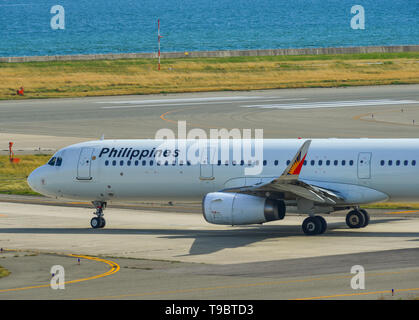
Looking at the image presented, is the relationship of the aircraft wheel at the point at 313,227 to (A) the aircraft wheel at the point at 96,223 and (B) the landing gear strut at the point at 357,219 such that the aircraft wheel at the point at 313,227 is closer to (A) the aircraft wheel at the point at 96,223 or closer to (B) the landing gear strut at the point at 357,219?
(B) the landing gear strut at the point at 357,219

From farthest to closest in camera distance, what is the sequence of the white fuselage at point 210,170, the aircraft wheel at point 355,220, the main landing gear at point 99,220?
the main landing gear at point 99,220, the aircraft wheel at point 355,220, the white fuselage at point 210,170

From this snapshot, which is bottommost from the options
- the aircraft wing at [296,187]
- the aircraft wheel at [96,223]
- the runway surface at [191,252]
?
the runway surface at [191,252]

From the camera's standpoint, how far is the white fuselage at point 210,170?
3916 cm

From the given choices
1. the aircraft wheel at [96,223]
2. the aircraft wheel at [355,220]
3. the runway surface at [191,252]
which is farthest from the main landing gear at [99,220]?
the aircraft wheel at [355,220]

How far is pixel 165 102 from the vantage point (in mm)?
97500

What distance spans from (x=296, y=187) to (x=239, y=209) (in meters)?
2.68

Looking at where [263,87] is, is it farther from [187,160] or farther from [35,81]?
[187,160]

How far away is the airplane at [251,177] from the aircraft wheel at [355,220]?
53 mm

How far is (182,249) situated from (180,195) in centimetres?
636

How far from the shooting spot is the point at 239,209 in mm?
37750

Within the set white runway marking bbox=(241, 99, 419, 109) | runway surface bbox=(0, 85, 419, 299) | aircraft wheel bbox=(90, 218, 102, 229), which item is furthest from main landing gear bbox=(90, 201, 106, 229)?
white runway marking bbox=(241, 99, 419, 109)

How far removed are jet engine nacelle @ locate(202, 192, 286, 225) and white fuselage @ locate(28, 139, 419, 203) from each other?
257cm
